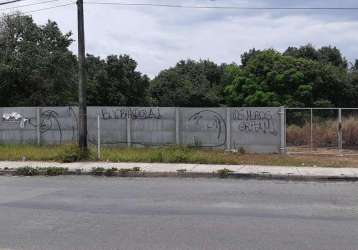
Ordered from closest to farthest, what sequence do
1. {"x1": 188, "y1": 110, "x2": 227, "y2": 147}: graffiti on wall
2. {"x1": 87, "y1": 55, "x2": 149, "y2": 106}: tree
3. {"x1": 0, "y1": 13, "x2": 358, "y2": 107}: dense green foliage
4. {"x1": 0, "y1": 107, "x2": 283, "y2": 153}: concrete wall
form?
1. {"x1": 0, "y1": 107, "x2": 283, "y2": 153}: concrete wall
2. {"x1": 188, "y1": 110, "x2": 227, "y2": 147}: graffiti on wall
3. {"x1": 0, "y1": 13, "x2": 358, "y2": 107}: dense green foliage
4. {"x1": 87, "y1": 55, "x2": 149, "y2": 106}: tree

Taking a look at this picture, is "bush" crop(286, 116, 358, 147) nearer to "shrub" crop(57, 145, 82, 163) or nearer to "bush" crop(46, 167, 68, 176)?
"shrub" crop(57, 145, 82, 163)

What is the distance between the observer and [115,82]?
61.3 m

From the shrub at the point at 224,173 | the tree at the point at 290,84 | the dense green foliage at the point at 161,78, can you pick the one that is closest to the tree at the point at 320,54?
the dense green foliage at the point at 161,78

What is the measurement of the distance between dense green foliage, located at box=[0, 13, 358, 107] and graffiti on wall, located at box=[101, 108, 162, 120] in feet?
40.8

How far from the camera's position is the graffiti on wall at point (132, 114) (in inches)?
907

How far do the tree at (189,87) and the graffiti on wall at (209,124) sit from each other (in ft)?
142

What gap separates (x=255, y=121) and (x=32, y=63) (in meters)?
18.2

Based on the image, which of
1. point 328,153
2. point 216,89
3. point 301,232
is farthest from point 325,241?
point 216,89

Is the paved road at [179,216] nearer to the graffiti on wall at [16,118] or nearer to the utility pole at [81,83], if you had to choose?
the utility pole at [81,83]

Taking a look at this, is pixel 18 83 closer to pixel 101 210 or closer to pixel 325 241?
pixel 101 210

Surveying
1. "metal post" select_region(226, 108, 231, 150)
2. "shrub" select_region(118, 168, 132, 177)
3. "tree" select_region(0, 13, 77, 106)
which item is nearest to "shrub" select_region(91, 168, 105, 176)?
"shrub" select_region(118, 168, 132, 177)

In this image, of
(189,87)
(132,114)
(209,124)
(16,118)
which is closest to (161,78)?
(189,87)

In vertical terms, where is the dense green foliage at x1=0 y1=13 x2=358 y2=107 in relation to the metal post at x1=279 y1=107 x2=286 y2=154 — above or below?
above

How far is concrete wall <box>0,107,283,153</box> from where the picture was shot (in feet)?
71.2
